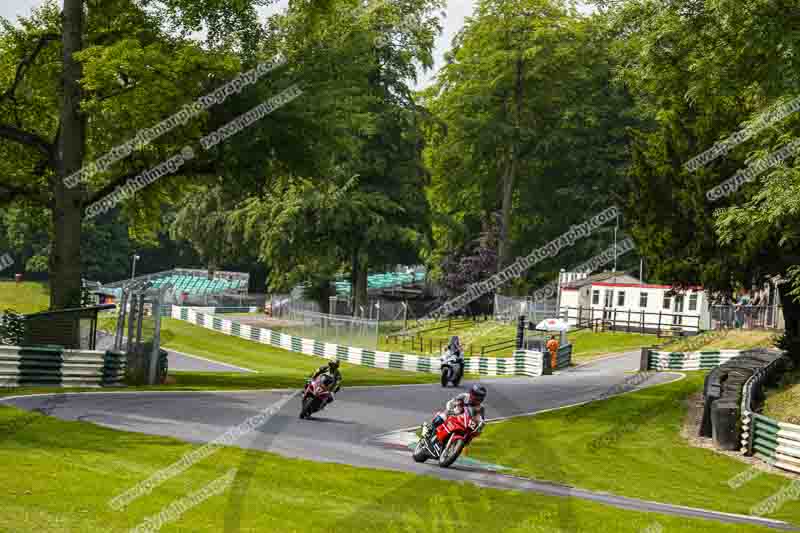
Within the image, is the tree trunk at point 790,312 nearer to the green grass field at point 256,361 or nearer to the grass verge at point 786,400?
the grass verge at point 786,400

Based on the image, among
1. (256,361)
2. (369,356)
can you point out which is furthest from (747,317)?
(256,361)

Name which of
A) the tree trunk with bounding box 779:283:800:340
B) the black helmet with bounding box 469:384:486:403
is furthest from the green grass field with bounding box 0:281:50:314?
the black helmet with bounding box 469:384:486:403

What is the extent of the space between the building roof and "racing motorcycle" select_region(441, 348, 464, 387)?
30.1 metres

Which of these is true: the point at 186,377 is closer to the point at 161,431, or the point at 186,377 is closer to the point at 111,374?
the point at 111,374

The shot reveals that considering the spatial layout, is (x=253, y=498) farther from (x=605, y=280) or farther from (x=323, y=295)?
(x=323, y=295)

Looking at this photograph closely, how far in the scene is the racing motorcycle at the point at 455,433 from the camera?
16.4m

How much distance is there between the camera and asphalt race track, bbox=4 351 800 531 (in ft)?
51.6

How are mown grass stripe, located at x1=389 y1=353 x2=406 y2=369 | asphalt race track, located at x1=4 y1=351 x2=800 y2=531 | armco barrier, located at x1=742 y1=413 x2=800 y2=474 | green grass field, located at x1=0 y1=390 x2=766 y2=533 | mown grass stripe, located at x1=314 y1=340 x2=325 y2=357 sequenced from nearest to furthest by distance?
green grass field, located at x1=0 y1=390 x2=766 y2=533, asphalt race track, located at x1=4 y1=351 x2=800 y2=531, armco barrier, located at x1=742 y1=413 x2=800 y2=474, mown grass stripe, located at x1=389 y1=353 x2=406 y2=369, mown grass stripe, located at x1=314 y1=340 x2=325 y2=357

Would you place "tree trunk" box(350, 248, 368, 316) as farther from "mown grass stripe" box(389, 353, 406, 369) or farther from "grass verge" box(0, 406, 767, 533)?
"grass verge" box(0, 406, 767, 533)

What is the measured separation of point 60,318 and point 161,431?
941cm

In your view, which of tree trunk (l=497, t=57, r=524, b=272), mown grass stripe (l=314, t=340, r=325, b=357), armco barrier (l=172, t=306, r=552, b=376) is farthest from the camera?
tree trunk (l=497, t=57, r=524, b=272)

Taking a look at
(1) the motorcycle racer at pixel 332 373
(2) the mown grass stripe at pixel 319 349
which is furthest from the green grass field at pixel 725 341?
(1) the motorcycle racer at pixel 332 373

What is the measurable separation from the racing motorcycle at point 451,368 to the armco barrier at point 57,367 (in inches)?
470

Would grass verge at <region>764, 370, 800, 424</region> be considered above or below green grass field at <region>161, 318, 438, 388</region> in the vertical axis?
above
